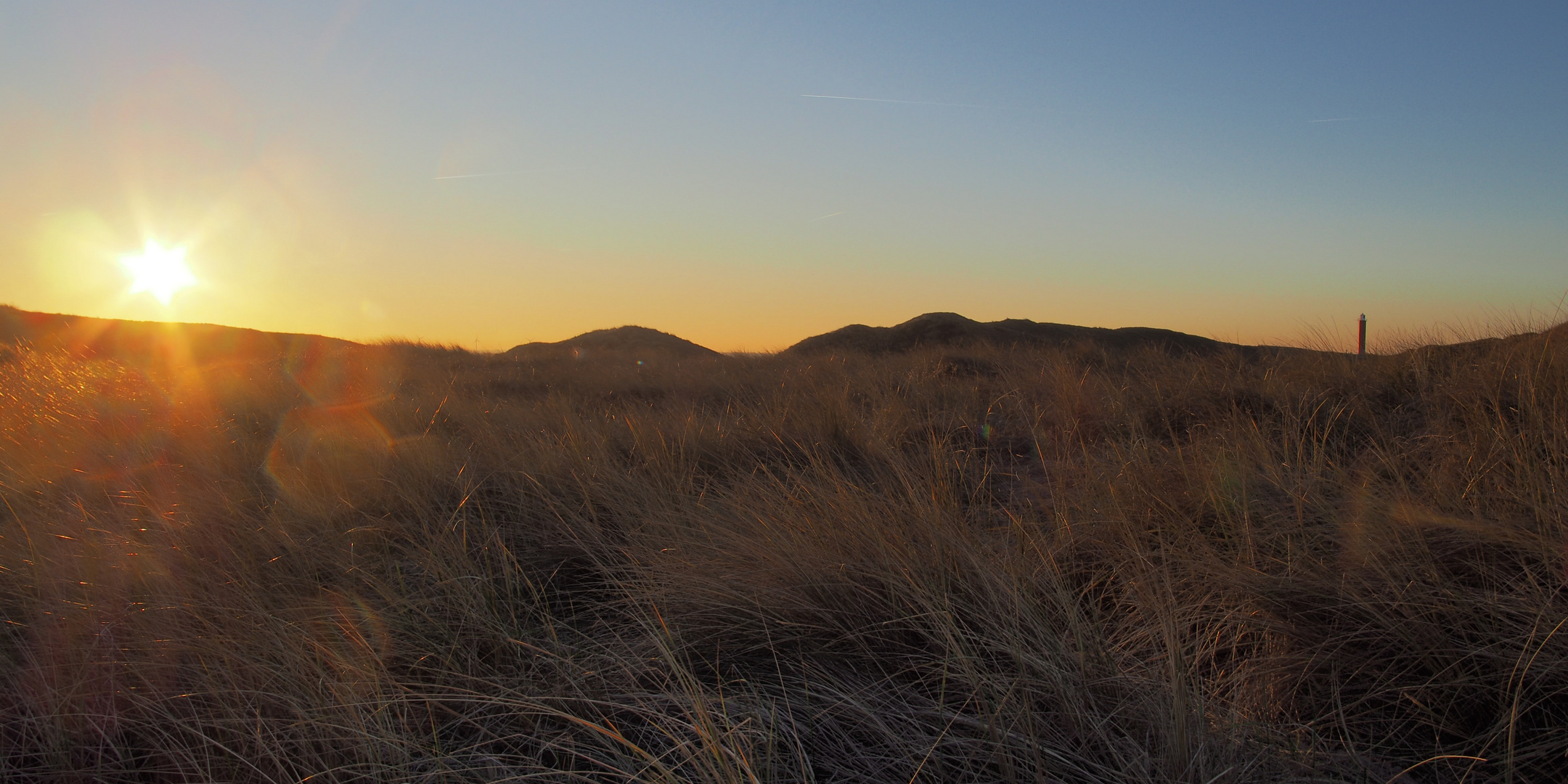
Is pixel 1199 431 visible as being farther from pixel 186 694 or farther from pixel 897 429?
pixel 186 694

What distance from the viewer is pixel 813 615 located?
173 cm

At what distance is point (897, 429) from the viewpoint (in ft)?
13.1

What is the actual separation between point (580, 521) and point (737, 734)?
4.78 feet

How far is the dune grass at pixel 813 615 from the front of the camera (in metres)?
1.28

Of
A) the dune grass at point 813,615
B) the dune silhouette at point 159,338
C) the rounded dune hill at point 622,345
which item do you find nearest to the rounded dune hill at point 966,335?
the rounded dune hill at point 622,345

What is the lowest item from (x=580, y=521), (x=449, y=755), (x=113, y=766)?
(x=113, y=766)

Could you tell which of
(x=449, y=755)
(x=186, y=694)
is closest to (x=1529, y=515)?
(x=449, y=755)

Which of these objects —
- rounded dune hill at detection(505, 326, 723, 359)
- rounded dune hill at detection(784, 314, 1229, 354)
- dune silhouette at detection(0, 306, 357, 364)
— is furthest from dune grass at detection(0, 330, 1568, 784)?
rounded dune hill at detection(784, 314, 1229, 354)

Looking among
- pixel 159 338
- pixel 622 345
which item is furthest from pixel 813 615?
pixel 159 338

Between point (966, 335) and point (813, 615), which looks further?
point (966, 335)

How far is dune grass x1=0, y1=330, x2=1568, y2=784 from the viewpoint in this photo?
1.28m

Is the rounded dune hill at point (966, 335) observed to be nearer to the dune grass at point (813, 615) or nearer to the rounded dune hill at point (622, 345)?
the rounded dune hill at point (622, 345)

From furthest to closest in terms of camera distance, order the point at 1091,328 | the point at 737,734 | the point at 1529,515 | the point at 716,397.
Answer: the point at 1091,328, the point at 716,397, the point at 1529,515, the point at 737,734

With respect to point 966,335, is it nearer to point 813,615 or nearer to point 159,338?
point 813,615
